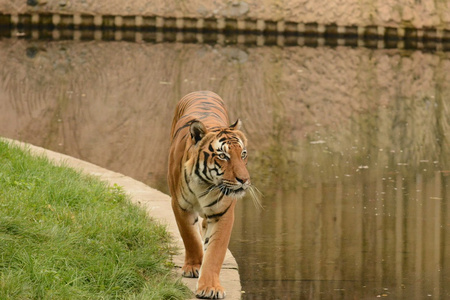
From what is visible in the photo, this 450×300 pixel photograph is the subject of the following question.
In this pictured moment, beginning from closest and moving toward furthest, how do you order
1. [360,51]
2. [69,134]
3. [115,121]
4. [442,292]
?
[442,292] < [69,134] < [115,121] < [360,51]

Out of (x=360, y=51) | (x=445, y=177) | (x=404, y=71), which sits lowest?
(x=445, y=177)

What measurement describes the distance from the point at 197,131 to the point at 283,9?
21.6m

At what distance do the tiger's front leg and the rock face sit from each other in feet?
69.5

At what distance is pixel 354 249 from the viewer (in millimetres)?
6574

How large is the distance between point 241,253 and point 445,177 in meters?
3.80

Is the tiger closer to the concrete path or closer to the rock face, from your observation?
the concrete path

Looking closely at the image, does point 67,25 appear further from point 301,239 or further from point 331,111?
point 301,239

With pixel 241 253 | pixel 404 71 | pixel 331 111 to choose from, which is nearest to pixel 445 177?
pixel 241 253

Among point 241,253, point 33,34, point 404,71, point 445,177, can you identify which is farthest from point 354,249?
point 33,34

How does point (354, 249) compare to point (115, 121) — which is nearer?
point (354, 249)

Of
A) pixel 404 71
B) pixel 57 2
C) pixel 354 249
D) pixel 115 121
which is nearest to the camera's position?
pixel 354 249

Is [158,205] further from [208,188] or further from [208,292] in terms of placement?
[208,292]

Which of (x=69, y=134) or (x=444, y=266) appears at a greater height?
(x=69, y=134)

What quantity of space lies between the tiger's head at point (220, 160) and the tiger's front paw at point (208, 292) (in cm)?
55
